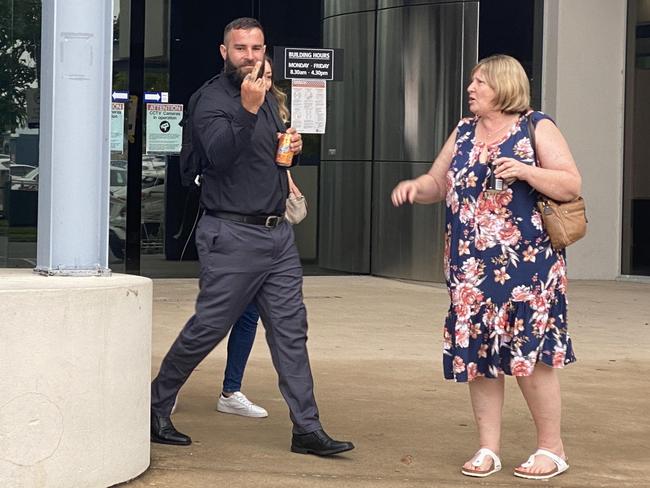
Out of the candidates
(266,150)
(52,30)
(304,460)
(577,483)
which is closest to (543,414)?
(577,483)

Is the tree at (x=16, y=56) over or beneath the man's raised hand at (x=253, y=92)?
over

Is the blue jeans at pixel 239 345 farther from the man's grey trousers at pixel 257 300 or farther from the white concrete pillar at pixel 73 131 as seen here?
the white concrete pillar at pixel 73 131

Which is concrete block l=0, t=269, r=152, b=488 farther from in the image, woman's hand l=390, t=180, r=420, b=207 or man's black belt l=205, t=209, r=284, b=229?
woman's hand l=390, t=180, r=420, b=207

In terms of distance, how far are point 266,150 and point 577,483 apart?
1.90 meters

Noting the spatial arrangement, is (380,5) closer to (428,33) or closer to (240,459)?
(428,33)

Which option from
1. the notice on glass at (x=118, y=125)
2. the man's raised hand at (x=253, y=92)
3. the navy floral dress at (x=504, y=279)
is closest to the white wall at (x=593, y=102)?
the notice on glass at (x=118, y=125)

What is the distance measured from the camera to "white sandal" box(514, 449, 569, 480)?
18.8ft

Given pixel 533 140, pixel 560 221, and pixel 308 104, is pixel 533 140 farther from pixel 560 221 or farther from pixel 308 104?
pixel 308 104

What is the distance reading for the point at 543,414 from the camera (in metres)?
5.75

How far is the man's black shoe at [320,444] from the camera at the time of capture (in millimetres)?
5926

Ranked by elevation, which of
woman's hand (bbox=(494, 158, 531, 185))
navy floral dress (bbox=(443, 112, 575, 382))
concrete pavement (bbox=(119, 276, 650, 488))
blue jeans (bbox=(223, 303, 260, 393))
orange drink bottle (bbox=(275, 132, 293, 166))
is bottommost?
concrete pavement (bbox=(119, 276, 650, 488))

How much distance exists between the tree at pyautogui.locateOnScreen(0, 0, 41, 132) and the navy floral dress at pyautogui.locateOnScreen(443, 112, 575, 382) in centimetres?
823

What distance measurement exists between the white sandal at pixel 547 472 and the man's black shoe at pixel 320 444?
29.0 inches

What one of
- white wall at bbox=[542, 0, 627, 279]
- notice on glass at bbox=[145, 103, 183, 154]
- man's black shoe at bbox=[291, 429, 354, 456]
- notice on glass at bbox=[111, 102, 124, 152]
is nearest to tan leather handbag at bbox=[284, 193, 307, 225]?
man's black shoe at bbox=[291, 429, 354, 456]
